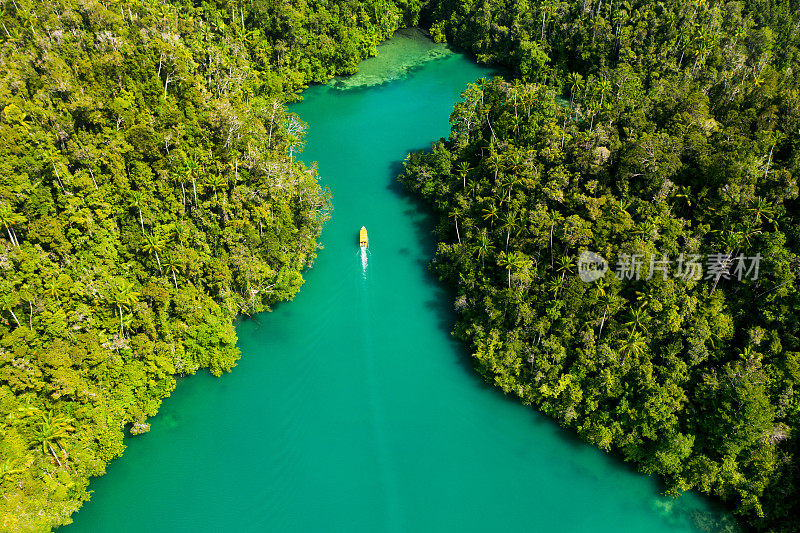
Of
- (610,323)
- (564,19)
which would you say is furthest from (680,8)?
(610,323)

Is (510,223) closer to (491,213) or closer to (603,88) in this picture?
(491,213)

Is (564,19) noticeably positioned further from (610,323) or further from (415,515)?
(415,515)

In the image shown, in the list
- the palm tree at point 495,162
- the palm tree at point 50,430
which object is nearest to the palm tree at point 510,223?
the palm tree at point 495,162

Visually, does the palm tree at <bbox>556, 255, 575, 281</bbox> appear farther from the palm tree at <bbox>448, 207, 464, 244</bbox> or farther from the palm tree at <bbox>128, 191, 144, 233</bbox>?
the palm tree at <bbox>128, 191, 144, 233</bbox>

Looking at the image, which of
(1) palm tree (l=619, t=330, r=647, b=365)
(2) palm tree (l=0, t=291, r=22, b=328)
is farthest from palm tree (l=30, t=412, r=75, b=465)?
(1) palm tree (l=619, t=330, r=647, b=365)

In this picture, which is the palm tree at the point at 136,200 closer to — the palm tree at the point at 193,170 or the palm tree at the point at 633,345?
the palm tree at the point at 193,170
